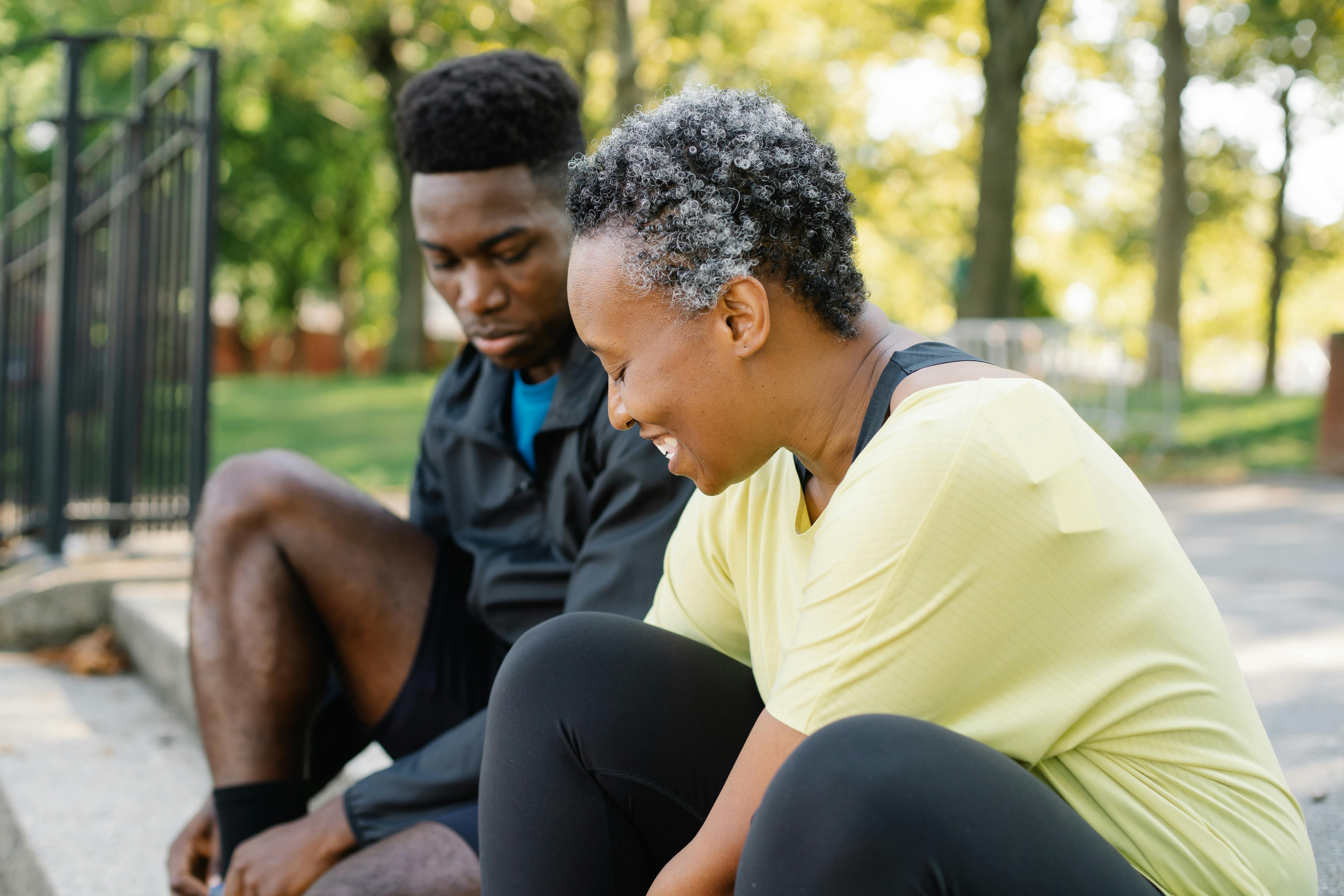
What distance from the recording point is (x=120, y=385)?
487 cm

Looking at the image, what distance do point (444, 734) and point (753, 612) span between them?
0.90 meters

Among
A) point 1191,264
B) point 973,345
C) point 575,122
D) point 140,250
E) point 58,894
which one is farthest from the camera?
point 1191,264

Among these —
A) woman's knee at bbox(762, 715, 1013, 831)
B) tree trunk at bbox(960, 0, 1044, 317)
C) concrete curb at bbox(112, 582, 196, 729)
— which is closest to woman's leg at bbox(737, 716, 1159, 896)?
woman's knee at bbox(762, 715, 1013, 831)

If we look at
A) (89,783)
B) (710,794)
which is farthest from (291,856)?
(89,783)

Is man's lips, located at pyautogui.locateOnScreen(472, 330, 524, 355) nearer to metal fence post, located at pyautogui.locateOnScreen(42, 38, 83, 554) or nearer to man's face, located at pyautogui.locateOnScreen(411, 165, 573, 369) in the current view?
man's face, located at pyautogui.locateOnScreen(411, 165, 573, 369)

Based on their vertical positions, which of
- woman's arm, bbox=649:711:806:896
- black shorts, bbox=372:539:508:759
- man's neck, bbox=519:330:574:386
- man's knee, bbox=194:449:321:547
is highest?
man's neck, bbox=519:330:574:386

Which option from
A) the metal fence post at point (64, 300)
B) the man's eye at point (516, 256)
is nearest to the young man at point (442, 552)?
the man's eye at point (516, 256)

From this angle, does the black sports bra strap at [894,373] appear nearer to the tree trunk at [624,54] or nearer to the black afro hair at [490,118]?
the black afro hair at [490,118]

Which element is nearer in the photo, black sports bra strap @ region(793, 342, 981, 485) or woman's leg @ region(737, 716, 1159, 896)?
woman's leg @ region(737, 716, 1159, 896)

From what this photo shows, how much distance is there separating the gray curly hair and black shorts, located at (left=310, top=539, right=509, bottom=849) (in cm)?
124

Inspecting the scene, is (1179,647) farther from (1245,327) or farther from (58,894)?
(1245,327)

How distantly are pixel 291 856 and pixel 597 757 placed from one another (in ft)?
2.54

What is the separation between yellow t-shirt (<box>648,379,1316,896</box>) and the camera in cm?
116

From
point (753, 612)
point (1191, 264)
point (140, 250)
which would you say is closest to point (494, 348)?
point (753, 612)
